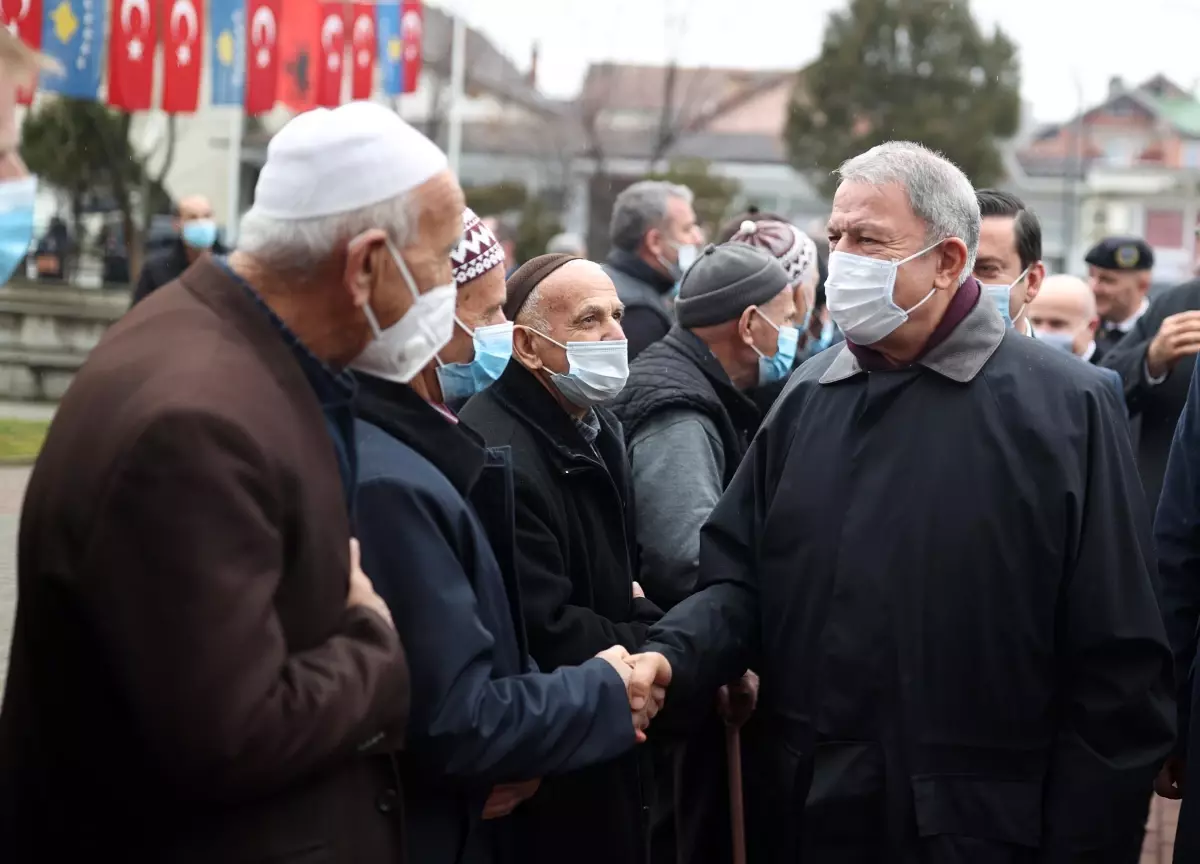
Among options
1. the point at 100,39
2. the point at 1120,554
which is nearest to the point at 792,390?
the point at 1120,554

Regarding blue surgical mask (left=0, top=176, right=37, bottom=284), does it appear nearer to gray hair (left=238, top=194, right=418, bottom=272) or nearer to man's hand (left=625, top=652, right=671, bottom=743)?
gray hair (left=238, top=194, right=418, bottom=272)

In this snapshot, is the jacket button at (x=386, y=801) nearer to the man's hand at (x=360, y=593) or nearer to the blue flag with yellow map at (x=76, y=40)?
the man's hand at (x=360, y=593)

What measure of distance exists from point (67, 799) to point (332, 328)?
77cm

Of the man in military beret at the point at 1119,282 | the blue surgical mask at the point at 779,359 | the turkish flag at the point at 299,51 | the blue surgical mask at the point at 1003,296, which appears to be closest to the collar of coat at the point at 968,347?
the blue surgical mask at the point at 1003,296

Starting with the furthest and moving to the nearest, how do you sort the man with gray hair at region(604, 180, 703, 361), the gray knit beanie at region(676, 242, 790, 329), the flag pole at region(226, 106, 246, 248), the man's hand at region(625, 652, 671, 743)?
the flag pole at region(226, 106, 246, 248), the man with gray hair at region(604, 180, 703, 361), the gray knit beanie at region(676, 242, 790, 329), the man's hand at region(625, 652, 671, 743)

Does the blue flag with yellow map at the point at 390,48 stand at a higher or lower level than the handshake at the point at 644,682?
higher

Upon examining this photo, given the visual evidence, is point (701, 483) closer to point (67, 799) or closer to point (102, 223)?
point (67, 799)

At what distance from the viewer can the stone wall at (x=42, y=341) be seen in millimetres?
15172

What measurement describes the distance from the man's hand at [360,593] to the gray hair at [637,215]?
18.4 ft

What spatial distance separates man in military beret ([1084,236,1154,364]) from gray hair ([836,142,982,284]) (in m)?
5.41

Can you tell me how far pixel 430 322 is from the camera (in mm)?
2512

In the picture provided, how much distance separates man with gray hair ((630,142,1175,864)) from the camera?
3225 millimetres

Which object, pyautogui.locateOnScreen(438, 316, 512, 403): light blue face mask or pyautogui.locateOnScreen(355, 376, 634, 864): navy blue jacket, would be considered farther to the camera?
pyautogui.locateOnScreen(438, 316, 512, 403): light blue face mask

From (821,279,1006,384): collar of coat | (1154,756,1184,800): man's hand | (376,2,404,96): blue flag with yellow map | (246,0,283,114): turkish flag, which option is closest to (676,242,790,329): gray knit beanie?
(821,279,1006,384): collar of coat
